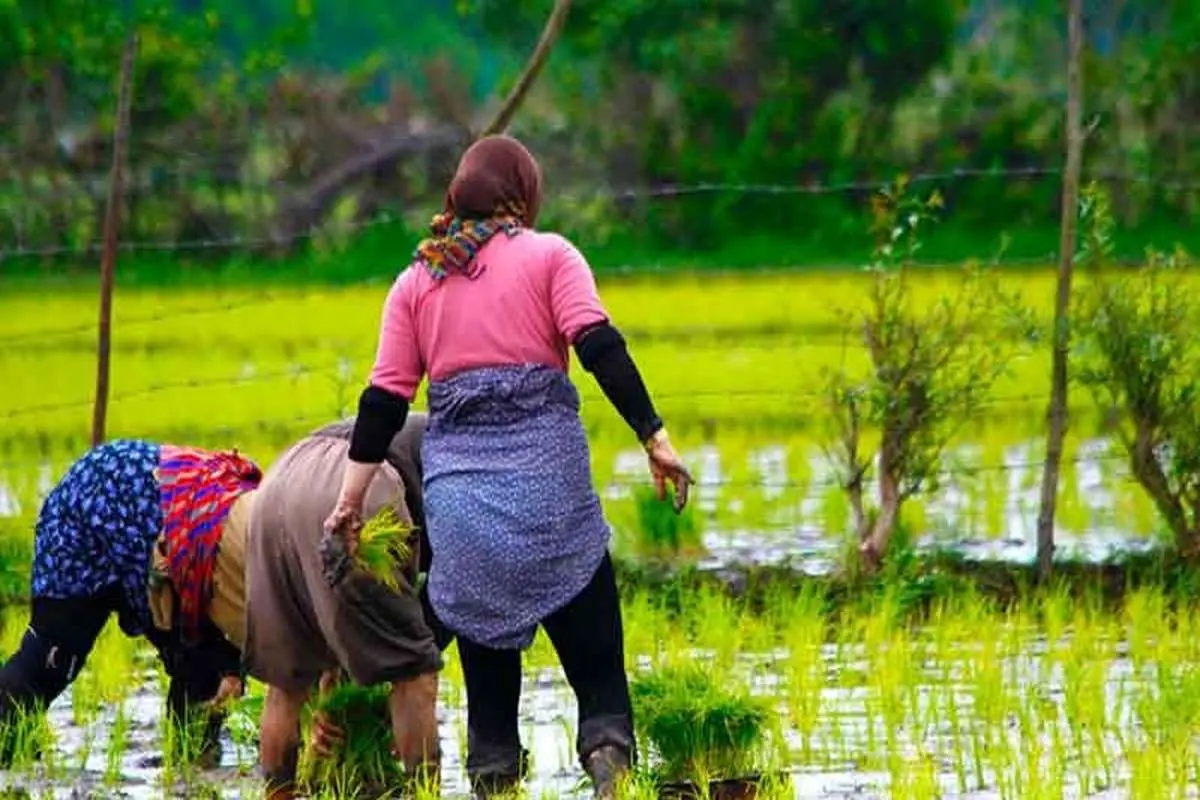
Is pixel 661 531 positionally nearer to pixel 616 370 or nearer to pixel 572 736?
pixel 572 736

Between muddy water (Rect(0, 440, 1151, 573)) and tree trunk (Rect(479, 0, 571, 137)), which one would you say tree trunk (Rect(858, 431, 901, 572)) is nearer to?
muddy water (Rect(0, 440, 1151, 573))

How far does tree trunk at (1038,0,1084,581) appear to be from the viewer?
28.7 ft

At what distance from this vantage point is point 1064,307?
28.9 ft

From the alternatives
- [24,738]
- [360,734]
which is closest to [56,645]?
[24,738]

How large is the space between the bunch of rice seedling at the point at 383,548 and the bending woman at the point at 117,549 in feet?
1.88

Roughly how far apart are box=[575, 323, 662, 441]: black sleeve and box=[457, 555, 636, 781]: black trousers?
1.09 feet

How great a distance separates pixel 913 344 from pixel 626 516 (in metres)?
1.25

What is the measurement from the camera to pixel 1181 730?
6.31 m

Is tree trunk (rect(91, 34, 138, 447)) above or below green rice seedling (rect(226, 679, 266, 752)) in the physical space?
above

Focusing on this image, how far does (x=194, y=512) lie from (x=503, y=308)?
A: 959 mm

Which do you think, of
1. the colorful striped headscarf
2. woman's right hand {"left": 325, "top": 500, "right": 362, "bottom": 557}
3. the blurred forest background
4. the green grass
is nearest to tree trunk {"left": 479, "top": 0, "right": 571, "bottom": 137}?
the colorful striped headscarf

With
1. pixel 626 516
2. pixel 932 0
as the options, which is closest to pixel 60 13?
pixel 932 0

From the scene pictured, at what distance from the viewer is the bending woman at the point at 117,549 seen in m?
6.38

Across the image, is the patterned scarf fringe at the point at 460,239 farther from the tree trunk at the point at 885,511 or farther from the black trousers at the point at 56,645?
the tree trunk at the point at 885,511
